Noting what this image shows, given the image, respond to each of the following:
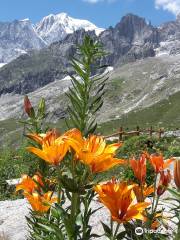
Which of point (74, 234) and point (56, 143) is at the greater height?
point (56, 143)

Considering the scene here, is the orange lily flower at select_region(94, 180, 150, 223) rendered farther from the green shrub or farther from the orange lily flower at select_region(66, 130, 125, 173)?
the green shrub

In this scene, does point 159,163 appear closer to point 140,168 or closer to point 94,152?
point 140,168

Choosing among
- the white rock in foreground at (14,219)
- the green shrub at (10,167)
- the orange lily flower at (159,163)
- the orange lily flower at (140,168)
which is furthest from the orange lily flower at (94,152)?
the green shrub at (10,167)

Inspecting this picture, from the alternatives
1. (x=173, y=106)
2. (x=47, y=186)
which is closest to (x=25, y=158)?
(x=47, y=186)

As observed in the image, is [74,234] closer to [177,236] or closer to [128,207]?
[128,207]

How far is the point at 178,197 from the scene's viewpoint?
255 cm

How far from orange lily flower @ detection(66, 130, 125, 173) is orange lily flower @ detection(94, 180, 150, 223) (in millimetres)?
125

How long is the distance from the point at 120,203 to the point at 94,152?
1.00 feet

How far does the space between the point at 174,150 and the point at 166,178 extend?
62.2 feet

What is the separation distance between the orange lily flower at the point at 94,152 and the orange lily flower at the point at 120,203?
0.41 ft

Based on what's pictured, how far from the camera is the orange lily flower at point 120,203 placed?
245 centimetres

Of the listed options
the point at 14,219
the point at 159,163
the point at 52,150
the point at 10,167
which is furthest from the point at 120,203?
the point at 10,167

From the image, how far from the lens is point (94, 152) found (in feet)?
8.23

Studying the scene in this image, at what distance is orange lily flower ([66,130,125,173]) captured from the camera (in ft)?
8.00
